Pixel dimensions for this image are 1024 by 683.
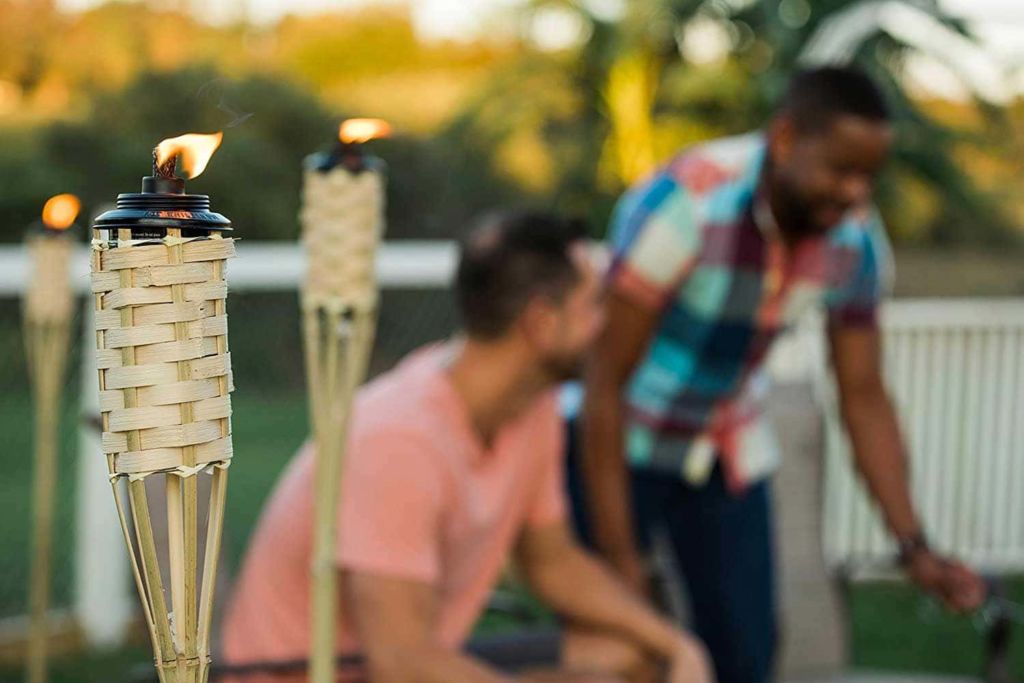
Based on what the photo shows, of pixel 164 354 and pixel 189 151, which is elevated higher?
pixel 189 151

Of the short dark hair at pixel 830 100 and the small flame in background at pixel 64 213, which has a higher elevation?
the short dark hair at pixel 830 100

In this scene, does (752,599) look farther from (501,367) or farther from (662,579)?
(501,367)

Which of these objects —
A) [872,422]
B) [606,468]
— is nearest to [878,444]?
[872,422]

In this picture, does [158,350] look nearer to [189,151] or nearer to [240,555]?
[189,151]

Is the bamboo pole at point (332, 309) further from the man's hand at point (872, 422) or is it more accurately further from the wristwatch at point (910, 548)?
the man's hand at point (872, 422)

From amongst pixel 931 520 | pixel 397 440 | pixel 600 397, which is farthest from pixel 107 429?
pixel 931 520

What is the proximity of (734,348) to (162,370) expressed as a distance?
6.99ft

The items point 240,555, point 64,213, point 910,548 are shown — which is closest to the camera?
point 64,213

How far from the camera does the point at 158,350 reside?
0.77 meters

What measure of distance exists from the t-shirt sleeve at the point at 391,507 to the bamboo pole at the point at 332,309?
330 millimetres

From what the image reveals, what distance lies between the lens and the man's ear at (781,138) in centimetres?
259

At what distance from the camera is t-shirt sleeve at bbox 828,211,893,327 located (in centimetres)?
292

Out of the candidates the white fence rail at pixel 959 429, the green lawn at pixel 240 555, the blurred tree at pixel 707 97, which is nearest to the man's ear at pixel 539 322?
the green lawn at pixel 240 555

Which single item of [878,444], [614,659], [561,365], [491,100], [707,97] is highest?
[491,100]
